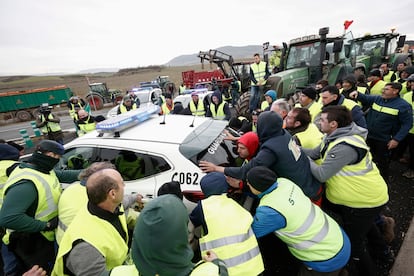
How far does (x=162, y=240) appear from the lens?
961 mm

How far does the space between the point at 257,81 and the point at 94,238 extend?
739 cm

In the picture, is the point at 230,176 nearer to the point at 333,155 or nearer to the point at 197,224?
the point at 197,224

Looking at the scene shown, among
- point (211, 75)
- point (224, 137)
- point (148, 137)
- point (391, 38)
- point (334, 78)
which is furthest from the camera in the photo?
point (211, 75)

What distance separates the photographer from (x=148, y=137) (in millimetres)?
2727

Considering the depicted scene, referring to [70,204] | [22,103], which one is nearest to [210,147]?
[70,204]

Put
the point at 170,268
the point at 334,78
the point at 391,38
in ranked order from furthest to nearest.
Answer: the point at 391,38 → the point at 334,78 → the point at 170,268

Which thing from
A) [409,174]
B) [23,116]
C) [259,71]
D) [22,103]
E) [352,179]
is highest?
[259,71]

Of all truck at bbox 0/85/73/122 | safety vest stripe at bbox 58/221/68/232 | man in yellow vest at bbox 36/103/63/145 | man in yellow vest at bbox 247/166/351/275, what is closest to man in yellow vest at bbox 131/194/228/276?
man in yellow vest at bbox 247/166/351/275

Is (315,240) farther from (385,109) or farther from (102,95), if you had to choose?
(102,95)

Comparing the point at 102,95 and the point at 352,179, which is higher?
the point at 352,179

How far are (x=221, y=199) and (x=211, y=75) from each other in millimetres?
16012

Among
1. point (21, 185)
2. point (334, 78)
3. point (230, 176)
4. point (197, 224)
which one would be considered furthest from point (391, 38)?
point (21, 185)

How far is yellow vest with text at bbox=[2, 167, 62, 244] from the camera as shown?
2062 mm

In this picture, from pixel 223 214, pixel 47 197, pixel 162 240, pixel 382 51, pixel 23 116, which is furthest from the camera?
pixel 23 116
